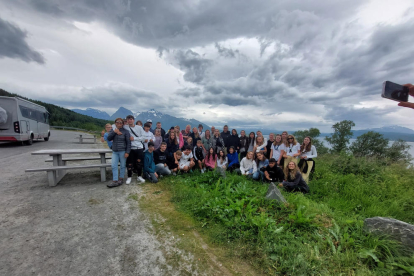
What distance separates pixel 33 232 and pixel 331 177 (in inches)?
346

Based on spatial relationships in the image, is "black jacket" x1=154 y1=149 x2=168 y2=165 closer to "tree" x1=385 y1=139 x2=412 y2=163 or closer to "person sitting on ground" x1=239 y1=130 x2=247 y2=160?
"person sitting on ground" x1=239 y1=130 x2=247 y2=160

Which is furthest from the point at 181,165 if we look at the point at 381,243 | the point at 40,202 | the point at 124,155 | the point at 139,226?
the point at 381,243

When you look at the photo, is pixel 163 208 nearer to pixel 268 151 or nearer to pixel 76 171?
pixel 76 171

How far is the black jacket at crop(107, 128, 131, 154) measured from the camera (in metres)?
5.55

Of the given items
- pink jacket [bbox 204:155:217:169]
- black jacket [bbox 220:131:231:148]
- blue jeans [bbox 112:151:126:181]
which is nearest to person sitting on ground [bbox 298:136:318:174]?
pink jacket [bbox 204:155:217:169]

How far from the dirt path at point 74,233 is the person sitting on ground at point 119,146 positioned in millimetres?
456

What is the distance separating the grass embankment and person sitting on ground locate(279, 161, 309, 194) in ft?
1.50

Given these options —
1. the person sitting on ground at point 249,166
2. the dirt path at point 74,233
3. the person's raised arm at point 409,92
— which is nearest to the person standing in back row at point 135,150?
the dirt path at point 74,233

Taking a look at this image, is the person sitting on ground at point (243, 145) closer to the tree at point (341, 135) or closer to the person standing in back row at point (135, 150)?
the person standing in back row at point (135, 150)

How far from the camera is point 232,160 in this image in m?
7.80

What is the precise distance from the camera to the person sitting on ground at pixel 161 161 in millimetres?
6578

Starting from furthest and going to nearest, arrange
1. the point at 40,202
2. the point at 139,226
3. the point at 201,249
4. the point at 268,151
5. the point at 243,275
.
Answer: the point at 268,151, the point at 40,202, the point at 139,226, the point at 201,249, the point at 243,275

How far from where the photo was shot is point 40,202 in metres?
4.23

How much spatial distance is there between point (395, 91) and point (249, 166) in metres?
5.09
